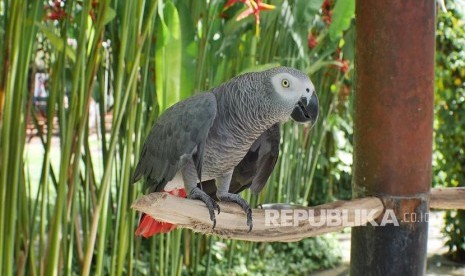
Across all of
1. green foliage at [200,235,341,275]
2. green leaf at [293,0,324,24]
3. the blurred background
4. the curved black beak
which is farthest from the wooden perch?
green foliage at [200,235,341,275]

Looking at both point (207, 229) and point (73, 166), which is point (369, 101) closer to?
point (207, 229)

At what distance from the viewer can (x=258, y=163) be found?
824 millimetres

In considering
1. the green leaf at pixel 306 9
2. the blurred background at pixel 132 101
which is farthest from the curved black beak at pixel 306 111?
the green leaf at pixel 306 9

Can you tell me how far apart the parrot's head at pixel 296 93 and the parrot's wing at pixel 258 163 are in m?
0.11

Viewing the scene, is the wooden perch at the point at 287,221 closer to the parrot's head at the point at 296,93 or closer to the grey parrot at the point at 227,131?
the grey parrot at the point at 227,131

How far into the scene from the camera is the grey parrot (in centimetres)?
68

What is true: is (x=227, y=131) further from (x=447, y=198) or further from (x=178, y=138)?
(x=447, y=198)

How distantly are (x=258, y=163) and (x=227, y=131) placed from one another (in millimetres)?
96

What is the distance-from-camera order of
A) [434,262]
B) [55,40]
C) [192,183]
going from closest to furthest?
[192,183] < [55,40] < [434,262]

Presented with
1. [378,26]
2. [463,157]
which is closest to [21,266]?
[378,26]

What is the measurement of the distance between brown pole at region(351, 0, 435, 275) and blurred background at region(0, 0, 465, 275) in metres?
0.25

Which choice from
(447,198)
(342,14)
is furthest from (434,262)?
(447,198)

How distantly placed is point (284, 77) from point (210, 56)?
610mm

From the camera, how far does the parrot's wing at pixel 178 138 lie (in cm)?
71
